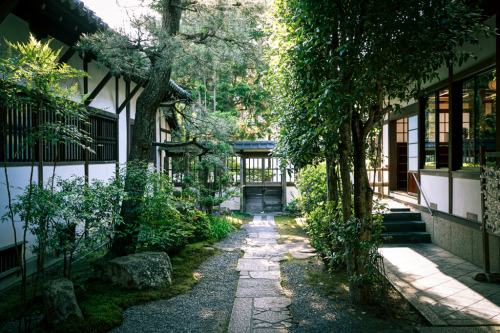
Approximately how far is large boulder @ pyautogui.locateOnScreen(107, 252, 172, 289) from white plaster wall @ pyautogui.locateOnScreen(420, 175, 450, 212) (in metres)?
6.09

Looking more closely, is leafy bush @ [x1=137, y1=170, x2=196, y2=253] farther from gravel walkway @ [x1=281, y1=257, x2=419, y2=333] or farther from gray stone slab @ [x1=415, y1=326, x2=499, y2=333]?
gray stone slab @ [x1=415, y1=326, x2=499, y2=333]

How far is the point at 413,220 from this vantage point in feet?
29.3

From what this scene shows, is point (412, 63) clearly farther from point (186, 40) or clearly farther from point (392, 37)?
point (186, 40)

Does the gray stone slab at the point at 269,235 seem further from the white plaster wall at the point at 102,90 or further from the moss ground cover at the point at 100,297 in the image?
the white plaster wall at the point at 102,90

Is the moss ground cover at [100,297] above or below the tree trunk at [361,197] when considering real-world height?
below

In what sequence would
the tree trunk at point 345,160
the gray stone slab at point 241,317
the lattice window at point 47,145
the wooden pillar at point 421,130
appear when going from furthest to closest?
the wooden pillar at point 421,130 < the lattice window at point 47,145 < the tree trunk at point 345,160 < the gray stone slab at point 241,317

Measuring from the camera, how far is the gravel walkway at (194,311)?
4.21m

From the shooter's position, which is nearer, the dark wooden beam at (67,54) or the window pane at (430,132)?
the dark wooden beam at (67,54)

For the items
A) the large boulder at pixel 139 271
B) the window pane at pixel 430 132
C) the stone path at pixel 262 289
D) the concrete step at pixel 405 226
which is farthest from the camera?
the window pane at pixel 430 132

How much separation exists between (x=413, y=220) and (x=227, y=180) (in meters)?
7.67

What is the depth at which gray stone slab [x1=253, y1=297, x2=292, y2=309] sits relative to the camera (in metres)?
4.83

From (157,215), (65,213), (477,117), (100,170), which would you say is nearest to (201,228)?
(100,170)

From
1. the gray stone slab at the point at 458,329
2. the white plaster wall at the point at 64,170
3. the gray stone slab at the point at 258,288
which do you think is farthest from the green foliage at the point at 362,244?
the white plaster wall at the point at 64,170

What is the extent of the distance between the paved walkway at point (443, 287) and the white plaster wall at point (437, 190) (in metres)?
1.03
